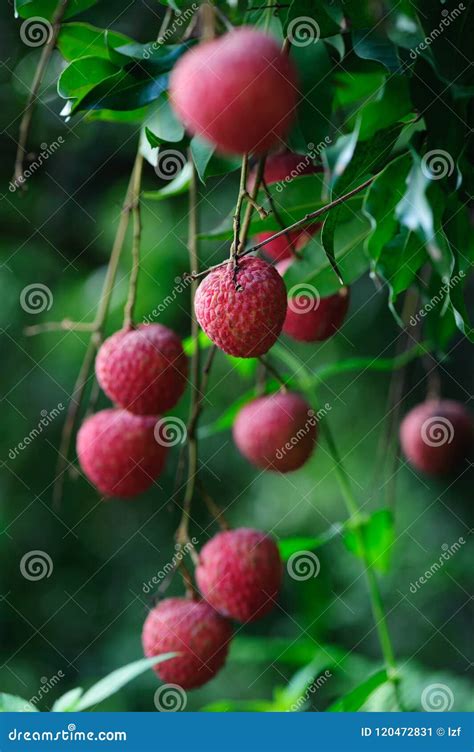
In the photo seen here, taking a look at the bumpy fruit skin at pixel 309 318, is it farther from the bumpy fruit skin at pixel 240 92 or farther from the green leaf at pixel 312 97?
the bumpy fruit skin at pixel 240 92

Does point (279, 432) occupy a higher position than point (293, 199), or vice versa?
point (293, 199)

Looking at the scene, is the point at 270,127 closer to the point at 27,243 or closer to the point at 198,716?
the point at 198,716

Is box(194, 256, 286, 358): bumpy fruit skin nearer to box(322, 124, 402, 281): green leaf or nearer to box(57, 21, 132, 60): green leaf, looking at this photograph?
box(322, 124, 402, 281): green leaf

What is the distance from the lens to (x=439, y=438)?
100cm

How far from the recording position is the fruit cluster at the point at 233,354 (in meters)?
0.38

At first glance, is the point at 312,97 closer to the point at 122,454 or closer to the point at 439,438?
the point at 122,454

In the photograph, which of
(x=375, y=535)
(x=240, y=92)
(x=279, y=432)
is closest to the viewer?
(x=240, y=92)

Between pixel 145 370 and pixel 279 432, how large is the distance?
0.19m

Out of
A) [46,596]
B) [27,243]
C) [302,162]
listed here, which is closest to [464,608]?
[46,596]

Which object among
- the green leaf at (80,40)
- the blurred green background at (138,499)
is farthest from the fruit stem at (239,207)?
the blurred green background at (138,499)

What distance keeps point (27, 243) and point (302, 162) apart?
35.4 inches

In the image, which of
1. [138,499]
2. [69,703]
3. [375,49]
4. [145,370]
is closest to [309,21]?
[375,49]

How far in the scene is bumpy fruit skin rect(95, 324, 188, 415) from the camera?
2.31ft

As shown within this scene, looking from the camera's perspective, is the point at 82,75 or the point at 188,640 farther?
the point at 188,640
